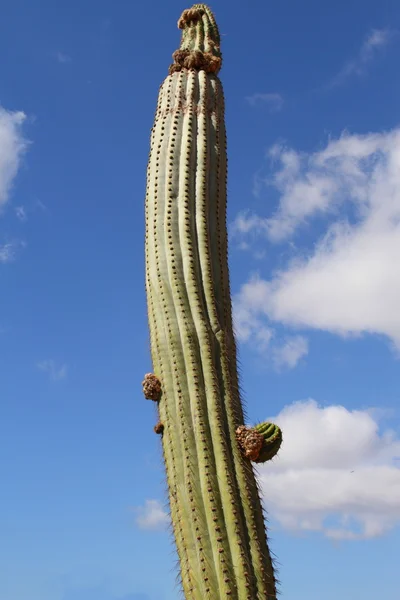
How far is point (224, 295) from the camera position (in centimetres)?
608

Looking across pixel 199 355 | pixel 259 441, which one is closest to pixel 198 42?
pixel 199 355

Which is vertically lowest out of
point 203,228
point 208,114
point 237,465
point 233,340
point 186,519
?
point 186,519

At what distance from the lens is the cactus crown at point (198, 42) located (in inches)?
297

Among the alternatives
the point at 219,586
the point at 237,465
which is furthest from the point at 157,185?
the point at 219,586

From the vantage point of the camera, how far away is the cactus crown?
754cm

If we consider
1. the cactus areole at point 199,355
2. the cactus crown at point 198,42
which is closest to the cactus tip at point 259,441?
the cactus areole at point 199,355

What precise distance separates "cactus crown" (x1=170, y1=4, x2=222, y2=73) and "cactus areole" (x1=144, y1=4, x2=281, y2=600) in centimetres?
2

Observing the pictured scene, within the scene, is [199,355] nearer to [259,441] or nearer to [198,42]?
[259,441]

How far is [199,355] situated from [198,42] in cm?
417

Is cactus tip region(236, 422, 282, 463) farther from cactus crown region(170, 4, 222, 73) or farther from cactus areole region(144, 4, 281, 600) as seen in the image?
cactus crown region(170, 4, 222, 73)

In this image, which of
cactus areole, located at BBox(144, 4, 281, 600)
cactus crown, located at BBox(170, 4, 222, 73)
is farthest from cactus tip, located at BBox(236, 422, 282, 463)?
cactus crown, located at BBox(170, 4, 222, 73)

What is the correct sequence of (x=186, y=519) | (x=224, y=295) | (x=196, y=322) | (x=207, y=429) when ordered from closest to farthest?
(x=186, y=519) → (x=207, y=429) → (x=196, y=322) → (x=224, y=295)

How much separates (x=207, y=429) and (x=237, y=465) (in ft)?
1.09

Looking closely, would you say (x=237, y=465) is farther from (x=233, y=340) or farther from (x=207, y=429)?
(x=233, y=340)
